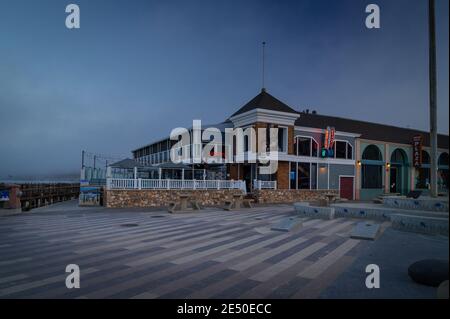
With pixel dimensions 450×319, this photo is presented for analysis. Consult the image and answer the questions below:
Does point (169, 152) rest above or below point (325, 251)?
above

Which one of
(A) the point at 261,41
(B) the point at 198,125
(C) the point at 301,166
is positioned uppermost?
(A) the point at 261,41

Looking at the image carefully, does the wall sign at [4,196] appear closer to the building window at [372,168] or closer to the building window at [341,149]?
the building window at [341,149]

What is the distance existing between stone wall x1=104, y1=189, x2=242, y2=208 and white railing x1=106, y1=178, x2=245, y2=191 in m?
0.39

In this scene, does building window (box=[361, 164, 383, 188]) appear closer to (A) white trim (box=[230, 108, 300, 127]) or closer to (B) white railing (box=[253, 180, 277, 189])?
(A) white trim (box=[230, 108, 300, 127])

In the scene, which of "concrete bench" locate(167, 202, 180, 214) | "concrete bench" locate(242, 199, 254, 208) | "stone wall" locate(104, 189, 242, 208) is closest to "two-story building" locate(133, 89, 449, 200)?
"stone wall" locate(104, 189, 242, 208)

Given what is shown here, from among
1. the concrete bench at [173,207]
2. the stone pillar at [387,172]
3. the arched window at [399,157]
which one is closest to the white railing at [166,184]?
the concrete bench at [173,207]

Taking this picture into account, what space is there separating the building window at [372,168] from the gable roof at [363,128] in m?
1.45

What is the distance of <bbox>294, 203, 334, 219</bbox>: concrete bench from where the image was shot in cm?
1415

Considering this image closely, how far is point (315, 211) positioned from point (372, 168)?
20.8 metres

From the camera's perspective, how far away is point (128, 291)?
488 centimetres
